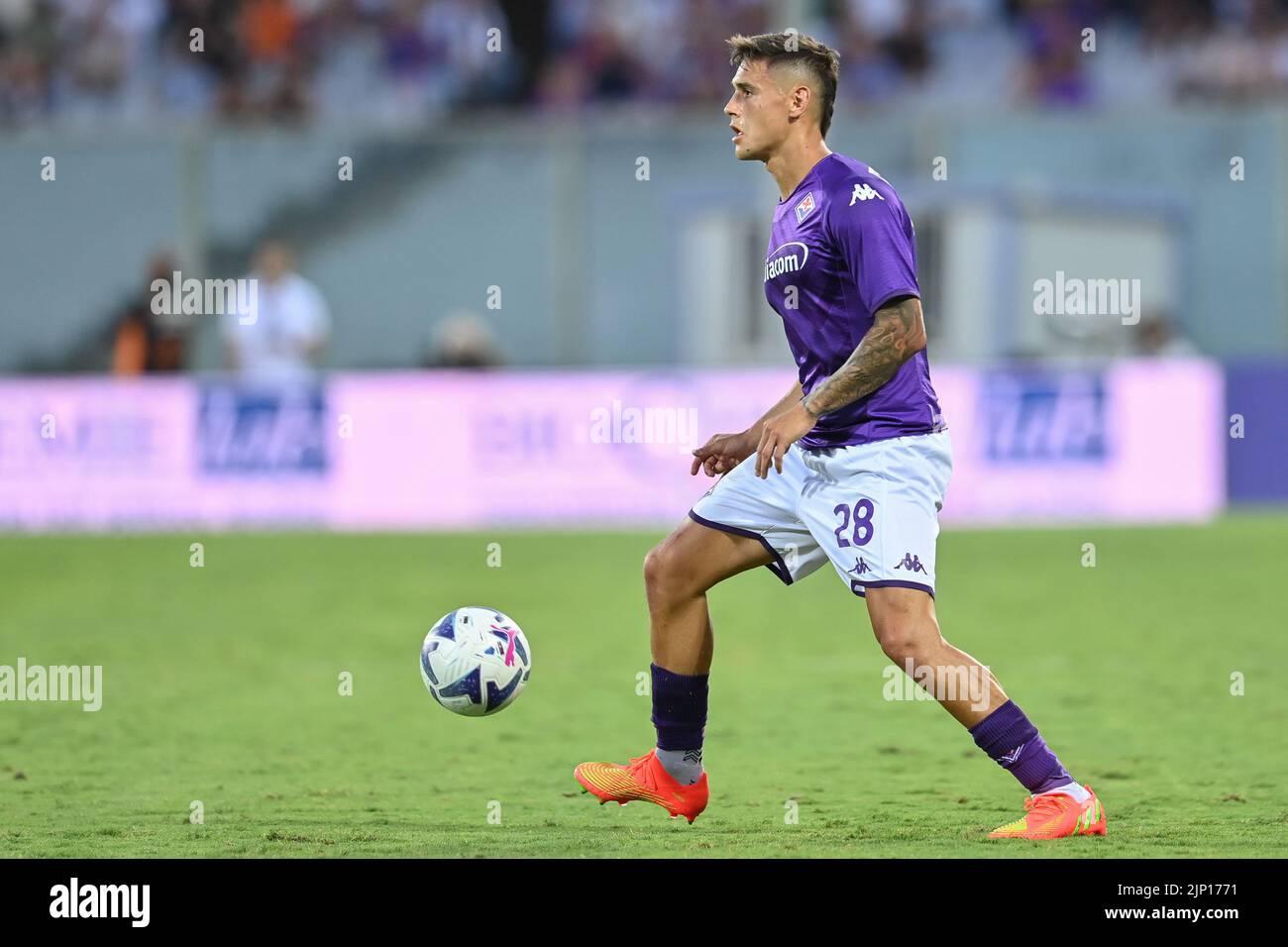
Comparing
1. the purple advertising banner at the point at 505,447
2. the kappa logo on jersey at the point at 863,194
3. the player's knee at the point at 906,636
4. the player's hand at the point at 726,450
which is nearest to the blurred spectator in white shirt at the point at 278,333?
the purple advertising banner at the point at 505,447

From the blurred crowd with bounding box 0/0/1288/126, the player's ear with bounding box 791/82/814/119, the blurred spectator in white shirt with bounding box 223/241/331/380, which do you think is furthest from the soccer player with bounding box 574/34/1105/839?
the blurred crowd with bounding box 0/0/1288/126

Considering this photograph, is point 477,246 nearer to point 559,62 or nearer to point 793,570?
point 559,62

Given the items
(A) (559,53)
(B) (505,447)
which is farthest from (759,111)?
(A) (559,53)

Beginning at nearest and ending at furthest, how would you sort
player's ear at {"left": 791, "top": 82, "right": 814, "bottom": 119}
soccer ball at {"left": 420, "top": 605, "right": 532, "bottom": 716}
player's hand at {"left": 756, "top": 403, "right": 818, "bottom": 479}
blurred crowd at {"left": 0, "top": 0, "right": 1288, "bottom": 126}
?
1. player's hand at {"left": 756, "top": 403, "right": 818, "bottom": 479}
2. player's ear at {"left": 791, "top": 82, "right": 814, "bottom": 119}
3. soccer ball at {"left": 420, "top": 605, "right": 532, "bottom": 716}
4. blurred crowd at {"left": 0, "top": 0, "right": 1288, "bottom": 126}

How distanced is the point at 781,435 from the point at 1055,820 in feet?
4.49

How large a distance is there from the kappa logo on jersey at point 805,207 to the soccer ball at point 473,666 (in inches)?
67.1

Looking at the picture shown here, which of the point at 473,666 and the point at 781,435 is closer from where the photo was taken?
the point at 781,435

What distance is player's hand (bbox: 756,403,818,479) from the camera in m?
5.95

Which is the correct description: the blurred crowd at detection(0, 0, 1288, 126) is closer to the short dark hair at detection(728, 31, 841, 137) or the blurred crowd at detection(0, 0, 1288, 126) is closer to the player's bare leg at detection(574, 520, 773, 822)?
the short dark hair at detection(728, 31, 841, 137)

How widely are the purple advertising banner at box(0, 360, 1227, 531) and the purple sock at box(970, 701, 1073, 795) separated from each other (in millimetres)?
11034

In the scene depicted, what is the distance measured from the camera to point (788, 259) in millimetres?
A: 6262

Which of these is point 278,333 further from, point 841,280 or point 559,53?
point 841,280

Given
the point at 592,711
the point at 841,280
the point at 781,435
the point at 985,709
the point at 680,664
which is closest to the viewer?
the point at 781,435

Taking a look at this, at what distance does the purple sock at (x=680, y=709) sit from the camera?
6.63 metres
